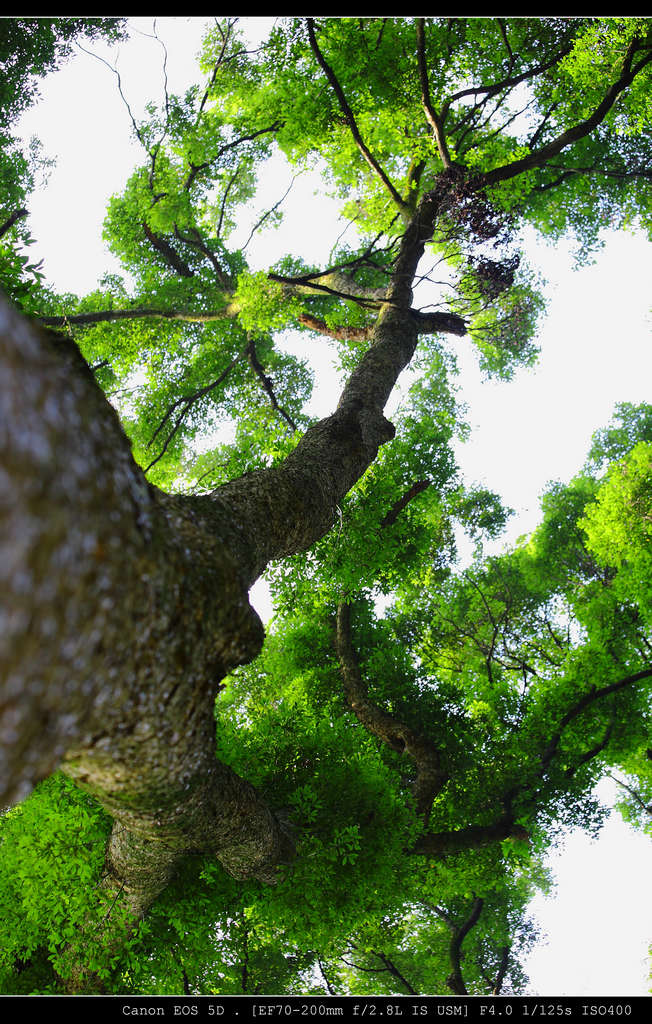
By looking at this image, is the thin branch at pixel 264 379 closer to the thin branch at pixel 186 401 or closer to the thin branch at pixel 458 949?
the thin branch at pixel 186 401

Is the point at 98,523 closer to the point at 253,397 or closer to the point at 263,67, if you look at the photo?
the point at 263,67

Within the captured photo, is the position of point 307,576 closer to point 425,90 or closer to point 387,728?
point 387,728

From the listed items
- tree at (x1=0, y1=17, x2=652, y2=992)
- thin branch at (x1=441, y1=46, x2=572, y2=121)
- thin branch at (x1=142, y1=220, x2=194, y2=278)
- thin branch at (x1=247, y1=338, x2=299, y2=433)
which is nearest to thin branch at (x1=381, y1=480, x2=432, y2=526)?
tree at (x1=0, y1=17, x2=652, y2=992)

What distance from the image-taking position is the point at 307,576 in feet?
28.0

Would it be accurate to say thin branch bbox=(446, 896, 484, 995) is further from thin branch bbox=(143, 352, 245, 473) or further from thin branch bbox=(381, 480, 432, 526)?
thin branch bbox=(143, 352, 245, 473)

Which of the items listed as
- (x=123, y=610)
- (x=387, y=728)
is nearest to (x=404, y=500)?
(x=387, y=728)

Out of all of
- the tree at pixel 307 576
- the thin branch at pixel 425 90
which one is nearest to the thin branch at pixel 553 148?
the tree at pixel 307 576

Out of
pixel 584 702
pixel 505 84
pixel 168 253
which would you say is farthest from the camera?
pixel 168 253

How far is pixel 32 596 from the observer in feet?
5.03

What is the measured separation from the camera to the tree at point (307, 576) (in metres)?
2.26

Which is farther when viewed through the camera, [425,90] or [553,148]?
[553,148]

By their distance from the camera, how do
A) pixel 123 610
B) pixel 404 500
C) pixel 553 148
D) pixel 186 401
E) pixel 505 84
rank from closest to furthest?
pixel 123 610 → pixel 505 84 → pixel 553 148 → pixel 404 500 → pixel 186 401
